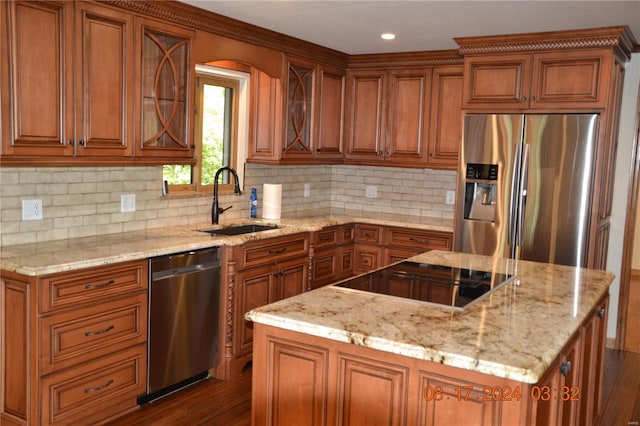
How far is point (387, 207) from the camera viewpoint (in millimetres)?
5902

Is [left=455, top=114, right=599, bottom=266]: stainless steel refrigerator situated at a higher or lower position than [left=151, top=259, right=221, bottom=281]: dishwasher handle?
higher

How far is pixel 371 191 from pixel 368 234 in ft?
2.50

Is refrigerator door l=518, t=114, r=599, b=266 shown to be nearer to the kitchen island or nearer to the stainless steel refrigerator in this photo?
the stainless steel refrigerator

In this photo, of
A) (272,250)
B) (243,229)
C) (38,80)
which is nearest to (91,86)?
(38,80)

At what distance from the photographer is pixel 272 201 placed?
4.93 metres

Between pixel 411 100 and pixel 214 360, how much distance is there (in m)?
2.81

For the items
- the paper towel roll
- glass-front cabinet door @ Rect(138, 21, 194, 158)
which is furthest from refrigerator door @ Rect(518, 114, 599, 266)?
Answer: glass-front cabinet door @ Rect(138, 21, 194, 158)

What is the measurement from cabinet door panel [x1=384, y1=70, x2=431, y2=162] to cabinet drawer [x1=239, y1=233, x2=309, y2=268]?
134 centimetres

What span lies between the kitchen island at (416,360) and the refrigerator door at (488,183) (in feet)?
6.49

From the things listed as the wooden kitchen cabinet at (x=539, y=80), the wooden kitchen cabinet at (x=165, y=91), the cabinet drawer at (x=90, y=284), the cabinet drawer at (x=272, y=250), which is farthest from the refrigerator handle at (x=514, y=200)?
the cabinet drawer at (x=90, y=284)

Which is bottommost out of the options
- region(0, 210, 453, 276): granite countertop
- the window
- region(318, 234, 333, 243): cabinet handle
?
region(318, 234, 333, 243): cabinet handle

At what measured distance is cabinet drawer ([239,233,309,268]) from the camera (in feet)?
13.3

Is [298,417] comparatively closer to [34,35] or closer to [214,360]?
[214,360]

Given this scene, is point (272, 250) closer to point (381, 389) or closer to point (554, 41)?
point (381, 389)
